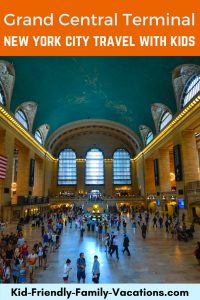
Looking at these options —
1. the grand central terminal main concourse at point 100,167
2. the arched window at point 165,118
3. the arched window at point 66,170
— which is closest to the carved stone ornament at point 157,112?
the grand central terminal main concourse at point 100,167

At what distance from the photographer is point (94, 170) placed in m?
48.5

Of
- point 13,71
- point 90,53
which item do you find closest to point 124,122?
point 13,71

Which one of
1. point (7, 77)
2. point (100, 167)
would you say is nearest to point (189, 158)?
point (7, 77)

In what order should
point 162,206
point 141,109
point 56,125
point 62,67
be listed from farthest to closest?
point 56,125
point 141,109
point 162,206
point 62,67

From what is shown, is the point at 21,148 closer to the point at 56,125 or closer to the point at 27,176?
the point at 27,176

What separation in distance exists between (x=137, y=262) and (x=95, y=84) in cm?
2275

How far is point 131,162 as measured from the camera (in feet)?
159

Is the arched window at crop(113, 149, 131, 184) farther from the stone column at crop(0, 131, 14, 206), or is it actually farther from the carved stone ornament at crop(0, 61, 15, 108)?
the carved stone ornament at crop(0, 61, 15, 108)

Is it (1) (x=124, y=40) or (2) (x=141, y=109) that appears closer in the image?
(1) (x=124, y=40)

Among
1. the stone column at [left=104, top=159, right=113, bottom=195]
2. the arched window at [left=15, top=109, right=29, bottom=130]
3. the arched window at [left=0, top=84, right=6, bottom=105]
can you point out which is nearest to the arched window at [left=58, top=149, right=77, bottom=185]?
the stone column at [left=104, top=159, right=113, bottom=195]

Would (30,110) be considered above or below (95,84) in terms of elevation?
below

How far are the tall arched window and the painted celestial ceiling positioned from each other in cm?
170

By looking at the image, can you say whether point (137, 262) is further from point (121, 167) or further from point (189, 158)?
point (121, 167)

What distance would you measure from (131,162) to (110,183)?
655 centimetres
